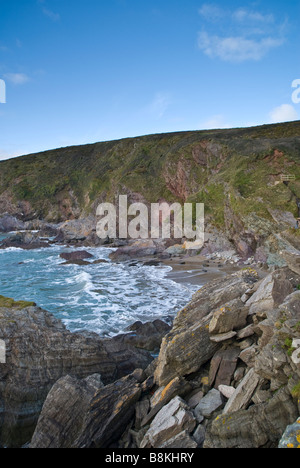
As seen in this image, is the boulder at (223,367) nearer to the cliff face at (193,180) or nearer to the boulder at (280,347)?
the boulder at (280,347)

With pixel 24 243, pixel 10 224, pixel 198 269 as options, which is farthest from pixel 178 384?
pixel 10 224

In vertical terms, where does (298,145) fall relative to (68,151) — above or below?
below

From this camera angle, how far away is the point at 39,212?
60.8 meters

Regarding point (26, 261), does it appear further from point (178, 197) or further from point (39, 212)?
point (39, 212)

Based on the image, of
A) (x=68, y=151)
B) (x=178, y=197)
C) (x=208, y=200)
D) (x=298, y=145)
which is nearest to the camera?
(x=298, y=145)

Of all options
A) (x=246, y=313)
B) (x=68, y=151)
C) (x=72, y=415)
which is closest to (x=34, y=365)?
(x=72, y=415)

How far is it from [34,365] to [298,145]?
30.4 metres

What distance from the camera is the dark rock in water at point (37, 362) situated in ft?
21.2

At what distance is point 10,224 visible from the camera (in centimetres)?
5994

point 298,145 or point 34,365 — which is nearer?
point 34,365

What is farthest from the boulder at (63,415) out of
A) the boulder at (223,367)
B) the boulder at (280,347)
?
the boulder at (280,347)

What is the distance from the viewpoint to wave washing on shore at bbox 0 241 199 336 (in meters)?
12.9

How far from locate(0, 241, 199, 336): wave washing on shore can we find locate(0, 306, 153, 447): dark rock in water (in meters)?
2.91

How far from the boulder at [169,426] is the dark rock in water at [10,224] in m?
61.9
